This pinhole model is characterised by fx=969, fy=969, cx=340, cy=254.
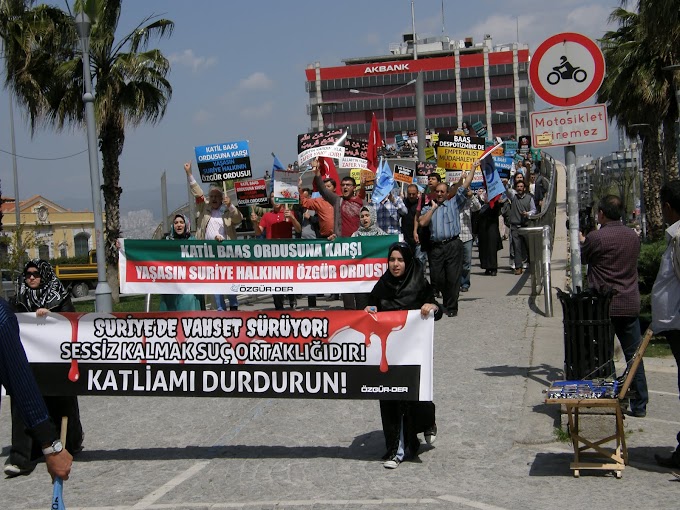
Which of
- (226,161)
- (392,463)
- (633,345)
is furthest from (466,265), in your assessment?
(392,463)

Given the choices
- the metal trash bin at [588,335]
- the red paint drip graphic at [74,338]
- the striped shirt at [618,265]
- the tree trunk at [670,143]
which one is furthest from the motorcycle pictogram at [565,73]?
the tree trunk at [670,143]

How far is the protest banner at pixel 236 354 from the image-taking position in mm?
7355

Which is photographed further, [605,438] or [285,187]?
[285,187]

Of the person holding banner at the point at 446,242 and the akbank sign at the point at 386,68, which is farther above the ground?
the akbank sign at the point at 386,68

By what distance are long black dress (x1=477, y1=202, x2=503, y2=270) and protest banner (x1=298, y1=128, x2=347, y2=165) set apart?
2.97m

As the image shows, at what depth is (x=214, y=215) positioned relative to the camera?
44.7 feet

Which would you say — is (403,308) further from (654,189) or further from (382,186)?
(654,189)

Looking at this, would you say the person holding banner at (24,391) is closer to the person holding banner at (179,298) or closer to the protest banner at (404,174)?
the person holding banner at (179,298)

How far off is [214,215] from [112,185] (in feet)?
43.8

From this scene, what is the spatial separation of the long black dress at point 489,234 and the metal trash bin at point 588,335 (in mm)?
10410

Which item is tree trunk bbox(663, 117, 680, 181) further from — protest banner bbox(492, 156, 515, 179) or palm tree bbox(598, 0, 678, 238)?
protest banner bbox(492, 156, 515, 179)

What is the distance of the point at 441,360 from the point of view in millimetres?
10969

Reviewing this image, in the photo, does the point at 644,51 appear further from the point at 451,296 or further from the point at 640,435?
the point at 640,435

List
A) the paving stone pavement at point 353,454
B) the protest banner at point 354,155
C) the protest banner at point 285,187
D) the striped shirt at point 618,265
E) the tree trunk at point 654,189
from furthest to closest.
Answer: the tree trunk at point 654,189, the protest banner at point 354,155, the protest banner at point 285,187, the striped shirt at point 618,265, the paving stone pavement at point 353,454
